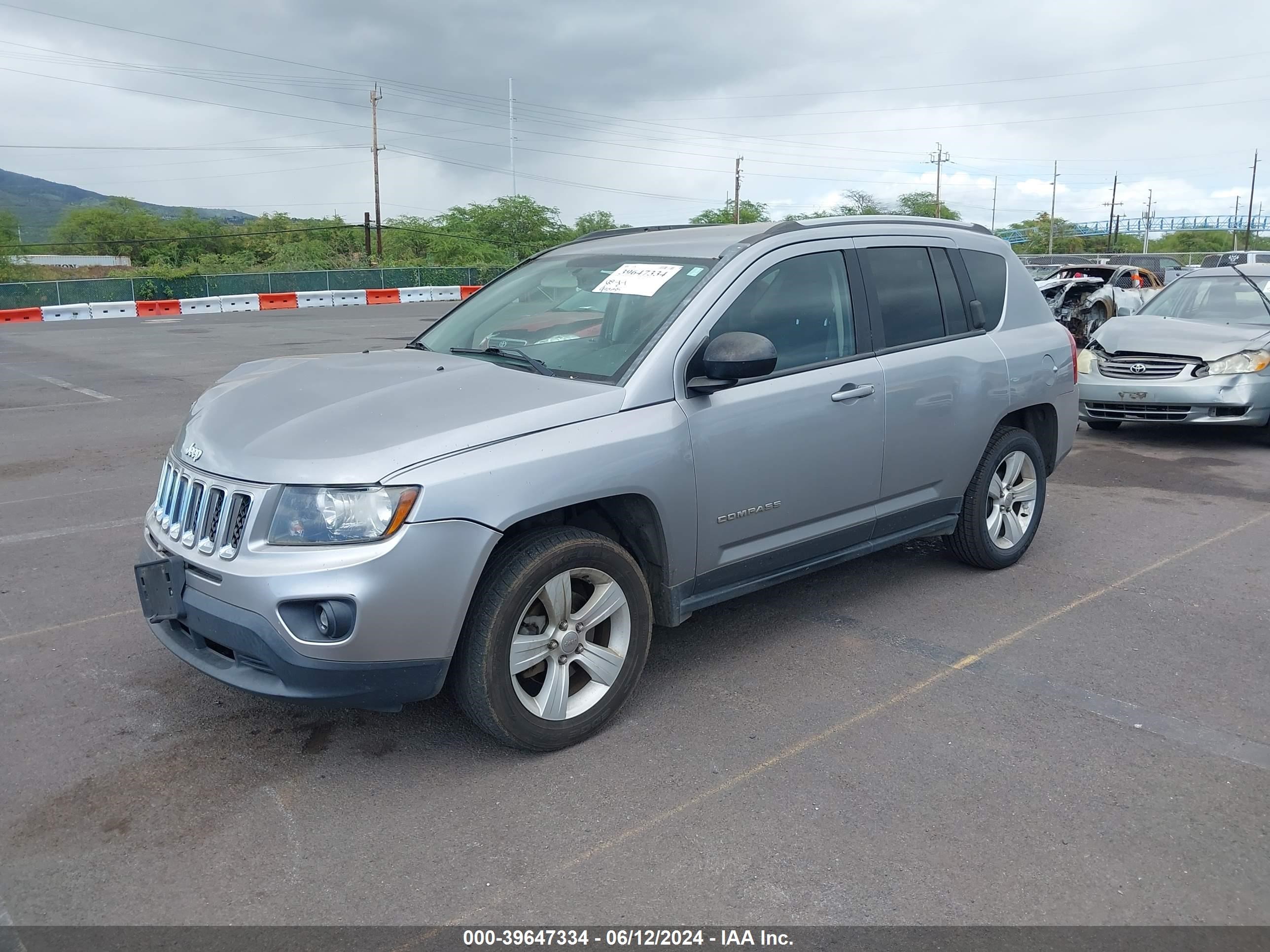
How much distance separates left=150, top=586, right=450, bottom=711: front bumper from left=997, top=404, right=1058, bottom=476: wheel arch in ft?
12.5

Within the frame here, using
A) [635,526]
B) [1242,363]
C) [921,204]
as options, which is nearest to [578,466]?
[635,526]

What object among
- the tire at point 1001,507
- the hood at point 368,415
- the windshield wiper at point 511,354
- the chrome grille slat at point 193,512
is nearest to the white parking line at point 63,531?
the hood at point 368,415

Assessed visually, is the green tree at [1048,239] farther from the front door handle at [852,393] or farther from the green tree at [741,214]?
the front door handle at [852,393]

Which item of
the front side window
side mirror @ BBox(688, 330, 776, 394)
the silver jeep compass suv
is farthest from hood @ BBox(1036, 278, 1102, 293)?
side mirror @ BBox(688, 330, 776, 394)

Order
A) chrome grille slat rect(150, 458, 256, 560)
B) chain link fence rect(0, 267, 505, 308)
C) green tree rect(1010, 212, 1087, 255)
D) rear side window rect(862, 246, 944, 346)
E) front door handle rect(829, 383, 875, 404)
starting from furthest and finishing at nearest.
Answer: green tree rect(1010, 212, 1087, 255), chain link fence rect(0, 267, 505, 308), rear side window rect(862, 246, 944, 346), front door handle rect(829, 383, 875, 404), chrome grille slat rect(150, 458, 256, 560)

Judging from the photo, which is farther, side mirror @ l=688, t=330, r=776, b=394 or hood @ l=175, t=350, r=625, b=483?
side mirror @ l=688, t=330, r=776, b=394

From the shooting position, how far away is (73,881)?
2.96 meters

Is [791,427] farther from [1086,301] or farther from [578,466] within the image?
[1086,301]

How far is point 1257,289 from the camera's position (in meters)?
10.2

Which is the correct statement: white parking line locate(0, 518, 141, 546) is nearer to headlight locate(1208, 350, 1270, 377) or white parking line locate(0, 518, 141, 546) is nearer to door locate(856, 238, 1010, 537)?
door locate(856, 238, 1010, 537)

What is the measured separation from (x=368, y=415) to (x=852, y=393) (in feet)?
6.93

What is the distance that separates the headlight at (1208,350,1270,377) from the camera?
29.7 ft

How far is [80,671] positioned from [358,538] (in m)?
1.98

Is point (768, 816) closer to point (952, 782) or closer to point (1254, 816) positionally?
point (952, 782)
